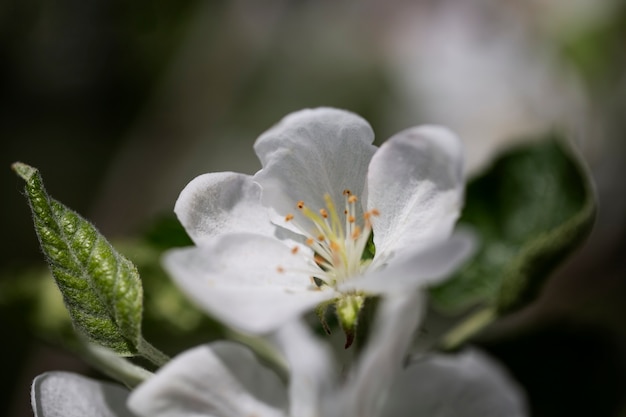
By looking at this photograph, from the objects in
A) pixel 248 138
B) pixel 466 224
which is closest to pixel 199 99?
pixel 248 138

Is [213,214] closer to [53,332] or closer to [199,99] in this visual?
[53,332]

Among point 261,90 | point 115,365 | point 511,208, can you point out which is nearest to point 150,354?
point 115,365

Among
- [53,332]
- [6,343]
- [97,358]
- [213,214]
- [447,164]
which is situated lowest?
[6,343]

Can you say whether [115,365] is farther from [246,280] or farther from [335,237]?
[335,237]

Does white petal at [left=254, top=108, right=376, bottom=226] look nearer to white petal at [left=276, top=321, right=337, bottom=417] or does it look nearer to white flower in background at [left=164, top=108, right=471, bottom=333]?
white flower in background at [left=164, top=108, right=471, bottom=333]

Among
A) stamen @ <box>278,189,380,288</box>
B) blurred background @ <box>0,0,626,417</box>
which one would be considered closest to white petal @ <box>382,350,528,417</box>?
stamen @ <box>278,189,380,288</box>

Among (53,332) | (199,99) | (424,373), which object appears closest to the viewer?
(424,373)
